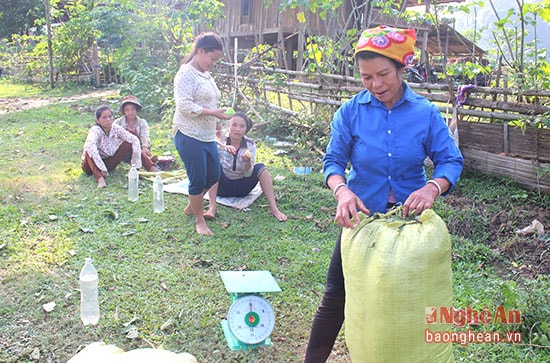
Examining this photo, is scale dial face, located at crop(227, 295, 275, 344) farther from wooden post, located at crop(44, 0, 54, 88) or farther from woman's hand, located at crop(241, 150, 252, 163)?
wooden post, located at crop(44, 0, 54, 88)

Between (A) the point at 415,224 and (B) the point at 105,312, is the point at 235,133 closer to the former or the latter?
(B) the point at 105,312

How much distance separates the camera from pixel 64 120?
10289mm

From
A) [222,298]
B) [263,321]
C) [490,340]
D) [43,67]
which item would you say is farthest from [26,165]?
[43,67]

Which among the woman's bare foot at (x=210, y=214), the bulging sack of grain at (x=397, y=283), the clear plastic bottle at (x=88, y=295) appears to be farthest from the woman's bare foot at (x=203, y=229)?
the bulging sack of grain at (x=397, y=283)

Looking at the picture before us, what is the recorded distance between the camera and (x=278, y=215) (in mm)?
5082

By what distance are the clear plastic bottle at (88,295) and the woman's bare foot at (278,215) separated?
2181 millimetres

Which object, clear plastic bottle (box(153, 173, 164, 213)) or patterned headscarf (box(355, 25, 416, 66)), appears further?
clear plastic bottle (box(153, 173, 164, 213))

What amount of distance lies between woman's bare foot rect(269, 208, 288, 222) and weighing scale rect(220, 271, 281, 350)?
7.06 ft

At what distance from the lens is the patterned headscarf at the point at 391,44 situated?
6.46ft

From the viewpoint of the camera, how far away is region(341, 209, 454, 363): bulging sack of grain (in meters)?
1.86

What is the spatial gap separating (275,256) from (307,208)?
1.30 m
